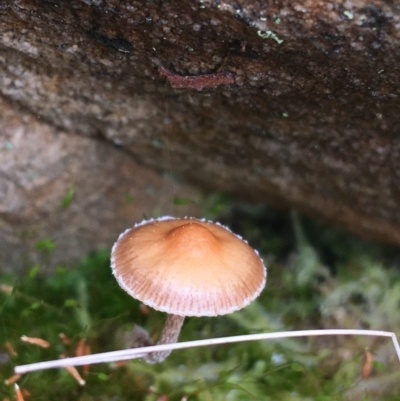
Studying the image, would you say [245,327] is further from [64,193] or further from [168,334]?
[64,193]

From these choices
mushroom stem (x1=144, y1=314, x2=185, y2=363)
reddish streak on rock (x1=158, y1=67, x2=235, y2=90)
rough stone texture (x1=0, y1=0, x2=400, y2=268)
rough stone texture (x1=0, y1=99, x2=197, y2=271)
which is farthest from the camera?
rough stone texture (x1=0, y1=99, x2=197, y2=271)

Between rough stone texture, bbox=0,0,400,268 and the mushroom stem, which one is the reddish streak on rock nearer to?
rough stone texture, bbox=0,0,400,268

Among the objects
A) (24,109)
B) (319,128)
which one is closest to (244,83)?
(319,128)

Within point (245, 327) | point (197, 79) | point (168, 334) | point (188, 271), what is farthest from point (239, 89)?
point (245, 327)

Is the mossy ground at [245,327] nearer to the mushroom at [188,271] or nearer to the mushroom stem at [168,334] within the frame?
the mushroom stem at [168,334]

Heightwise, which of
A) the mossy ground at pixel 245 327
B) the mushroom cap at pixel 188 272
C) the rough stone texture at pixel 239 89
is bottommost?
the mossy ground at pixel 245 327

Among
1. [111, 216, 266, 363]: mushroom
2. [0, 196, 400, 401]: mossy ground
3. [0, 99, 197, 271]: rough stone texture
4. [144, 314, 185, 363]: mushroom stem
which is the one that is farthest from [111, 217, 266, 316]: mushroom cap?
[0, 99, 197, 271]: rough stone texture

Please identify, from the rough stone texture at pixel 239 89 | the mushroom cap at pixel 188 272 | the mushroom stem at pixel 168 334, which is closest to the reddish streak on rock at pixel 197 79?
the rough stone texture at pixel 239 89
